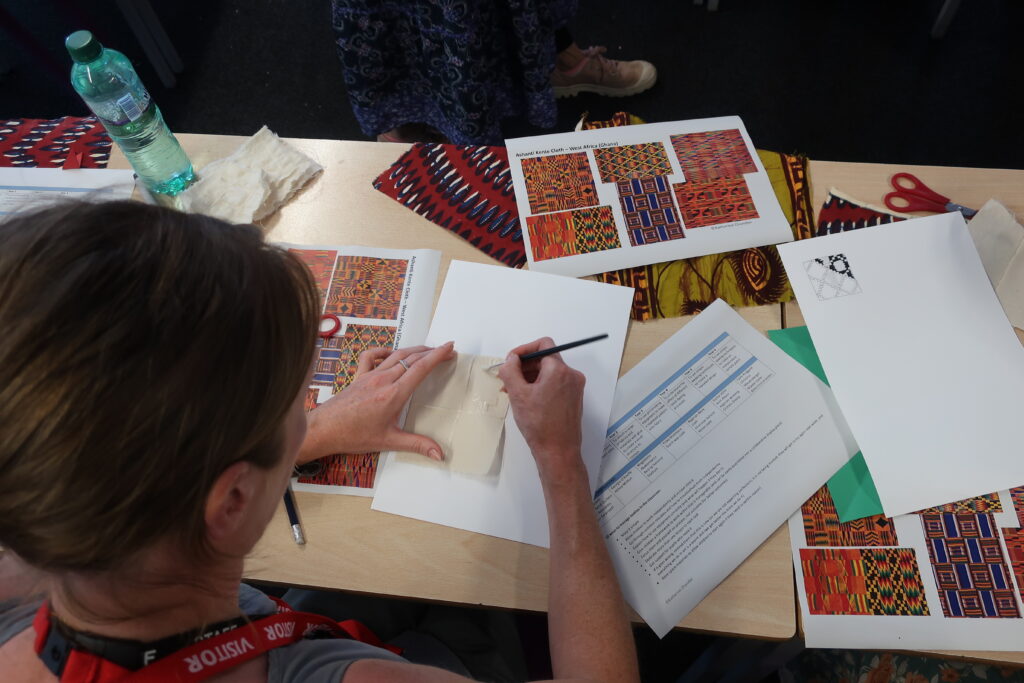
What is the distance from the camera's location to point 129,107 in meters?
0.89

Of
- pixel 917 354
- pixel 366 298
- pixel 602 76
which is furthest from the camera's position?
pixel 602 76

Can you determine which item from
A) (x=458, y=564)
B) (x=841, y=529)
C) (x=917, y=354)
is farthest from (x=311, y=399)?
(x=917, y=354)

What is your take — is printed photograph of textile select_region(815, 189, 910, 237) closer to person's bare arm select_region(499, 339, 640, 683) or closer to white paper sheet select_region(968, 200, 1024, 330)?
white paper sheet select_region(968, 200, 1024, 330)

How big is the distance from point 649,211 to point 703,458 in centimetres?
36

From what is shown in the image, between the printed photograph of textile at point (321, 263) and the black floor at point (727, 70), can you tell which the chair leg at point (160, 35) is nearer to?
the black floor at point (727, 70)

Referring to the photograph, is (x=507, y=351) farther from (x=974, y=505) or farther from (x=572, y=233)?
(x=974, y=505)

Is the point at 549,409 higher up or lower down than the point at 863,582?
higher up

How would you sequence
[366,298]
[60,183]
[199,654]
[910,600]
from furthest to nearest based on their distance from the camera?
[60,183], [366,298], [910,600], [199,654]

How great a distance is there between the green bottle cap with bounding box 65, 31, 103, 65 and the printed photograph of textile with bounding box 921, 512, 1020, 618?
1138 mm

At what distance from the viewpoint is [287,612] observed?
0.63m

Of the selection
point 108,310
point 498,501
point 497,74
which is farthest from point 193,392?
point 497,74

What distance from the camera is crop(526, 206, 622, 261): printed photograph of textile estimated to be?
908 mm

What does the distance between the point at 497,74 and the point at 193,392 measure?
1.13 meters

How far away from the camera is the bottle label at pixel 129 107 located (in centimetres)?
88
